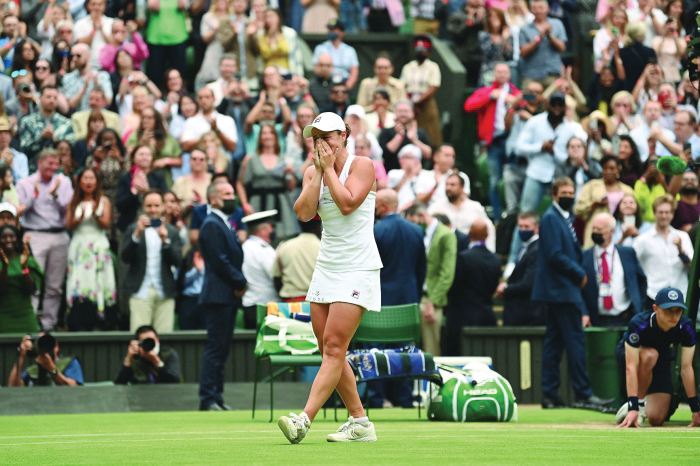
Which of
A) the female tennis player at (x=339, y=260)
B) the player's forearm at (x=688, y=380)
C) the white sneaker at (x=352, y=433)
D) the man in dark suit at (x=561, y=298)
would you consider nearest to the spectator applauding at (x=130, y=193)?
the man in dark suit at (x=561, y=298)

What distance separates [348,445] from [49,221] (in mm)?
8755

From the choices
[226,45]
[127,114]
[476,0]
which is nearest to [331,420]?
[127,114]

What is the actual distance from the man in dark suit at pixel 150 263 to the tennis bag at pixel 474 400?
4485mm

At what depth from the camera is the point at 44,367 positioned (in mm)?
14117

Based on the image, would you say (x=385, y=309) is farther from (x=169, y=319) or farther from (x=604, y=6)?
(x=604, y=6)

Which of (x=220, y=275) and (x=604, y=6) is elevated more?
(x=604, y=6)

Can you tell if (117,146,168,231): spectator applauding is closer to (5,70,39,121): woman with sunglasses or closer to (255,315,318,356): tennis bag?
(5,70,39,121): woman with sunglasses

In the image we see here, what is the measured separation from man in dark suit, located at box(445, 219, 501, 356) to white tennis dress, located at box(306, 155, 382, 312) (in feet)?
22.5

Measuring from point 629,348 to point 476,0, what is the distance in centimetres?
1151

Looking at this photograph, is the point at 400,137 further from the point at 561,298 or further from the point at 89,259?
the point at 561,298

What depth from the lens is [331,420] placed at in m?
12.4

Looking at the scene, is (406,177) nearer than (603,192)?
No

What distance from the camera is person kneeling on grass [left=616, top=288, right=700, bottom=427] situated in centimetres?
1055

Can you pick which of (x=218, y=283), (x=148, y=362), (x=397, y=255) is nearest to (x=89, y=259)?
(x=148, y=362)
